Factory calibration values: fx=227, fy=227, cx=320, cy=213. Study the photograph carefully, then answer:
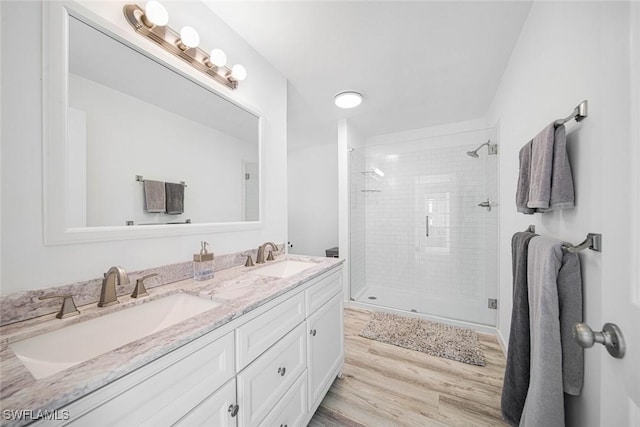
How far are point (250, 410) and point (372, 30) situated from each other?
7.19 feet

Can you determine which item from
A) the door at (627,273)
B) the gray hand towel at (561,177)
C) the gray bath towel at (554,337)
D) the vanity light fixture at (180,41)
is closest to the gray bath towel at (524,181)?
the gray hand towel at (561,177)

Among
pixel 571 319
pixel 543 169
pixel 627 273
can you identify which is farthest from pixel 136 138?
pixel 571 319

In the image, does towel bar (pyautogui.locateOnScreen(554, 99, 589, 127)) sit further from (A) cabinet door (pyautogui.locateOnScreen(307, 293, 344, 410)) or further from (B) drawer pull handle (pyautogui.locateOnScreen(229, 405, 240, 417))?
(B) drawer pull handle (pyautogui.locateOnScreen(229, 405, 240, 417))

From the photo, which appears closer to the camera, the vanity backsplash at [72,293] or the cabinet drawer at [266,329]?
the vanity backsplash at [72,293]

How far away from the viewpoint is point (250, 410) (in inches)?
34.5

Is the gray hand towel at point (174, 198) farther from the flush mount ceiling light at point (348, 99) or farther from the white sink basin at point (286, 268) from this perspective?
the flush mount ceiling light at point (348, 99)

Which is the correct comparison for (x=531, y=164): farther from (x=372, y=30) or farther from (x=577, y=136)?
(x=372, y=30)

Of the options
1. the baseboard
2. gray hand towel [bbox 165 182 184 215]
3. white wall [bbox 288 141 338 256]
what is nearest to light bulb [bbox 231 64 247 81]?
gray hand towel [bbox 165 182 184 215]

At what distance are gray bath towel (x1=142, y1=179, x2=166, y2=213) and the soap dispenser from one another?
295 mm

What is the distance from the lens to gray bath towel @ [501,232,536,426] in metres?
1.15


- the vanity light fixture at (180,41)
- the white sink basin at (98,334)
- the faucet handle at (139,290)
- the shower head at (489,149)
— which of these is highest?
the vanity light fixture at (180,41)

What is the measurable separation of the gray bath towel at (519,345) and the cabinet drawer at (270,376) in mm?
1106

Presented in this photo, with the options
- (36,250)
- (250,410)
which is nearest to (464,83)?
(250,410)

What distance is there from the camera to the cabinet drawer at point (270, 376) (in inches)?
33.6
